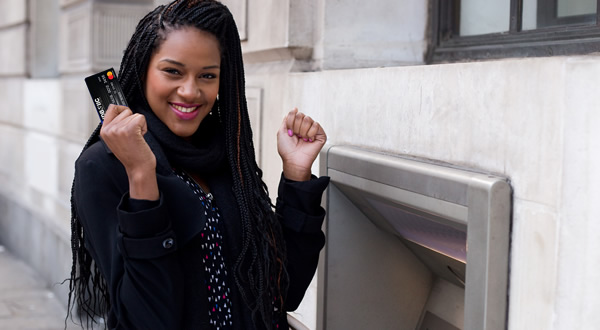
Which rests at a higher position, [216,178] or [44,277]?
[216,178]

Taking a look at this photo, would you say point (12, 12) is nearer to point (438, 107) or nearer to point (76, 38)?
point (76, 38)

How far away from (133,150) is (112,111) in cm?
12

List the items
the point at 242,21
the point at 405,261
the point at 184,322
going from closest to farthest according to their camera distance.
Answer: the point at 184,322 < the point at 405,261 < the point at 242,21

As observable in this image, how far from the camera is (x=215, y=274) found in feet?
6.48

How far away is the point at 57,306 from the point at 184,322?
16.2 ft

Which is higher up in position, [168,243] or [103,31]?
[103,31]

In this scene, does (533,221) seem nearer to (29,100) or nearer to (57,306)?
(57,306)

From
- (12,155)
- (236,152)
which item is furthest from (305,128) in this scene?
(12,155)

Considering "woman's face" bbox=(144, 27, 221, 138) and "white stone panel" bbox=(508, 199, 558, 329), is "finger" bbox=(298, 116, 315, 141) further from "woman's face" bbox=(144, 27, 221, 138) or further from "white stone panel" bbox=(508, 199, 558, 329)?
"white stone panel" bbox=(508, 199, 558, 329)

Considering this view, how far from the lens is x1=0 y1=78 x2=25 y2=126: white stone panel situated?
826 cm

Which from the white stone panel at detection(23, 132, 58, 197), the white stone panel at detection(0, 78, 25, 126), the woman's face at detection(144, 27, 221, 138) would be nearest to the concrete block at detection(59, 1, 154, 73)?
the white stone panel at detection(23, 132, 58, 197)

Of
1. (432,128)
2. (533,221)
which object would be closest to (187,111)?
(432,128)

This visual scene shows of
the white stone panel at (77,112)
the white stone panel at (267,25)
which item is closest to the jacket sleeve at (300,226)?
the white stone panel at (267,25)

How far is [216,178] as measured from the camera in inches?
83.3
